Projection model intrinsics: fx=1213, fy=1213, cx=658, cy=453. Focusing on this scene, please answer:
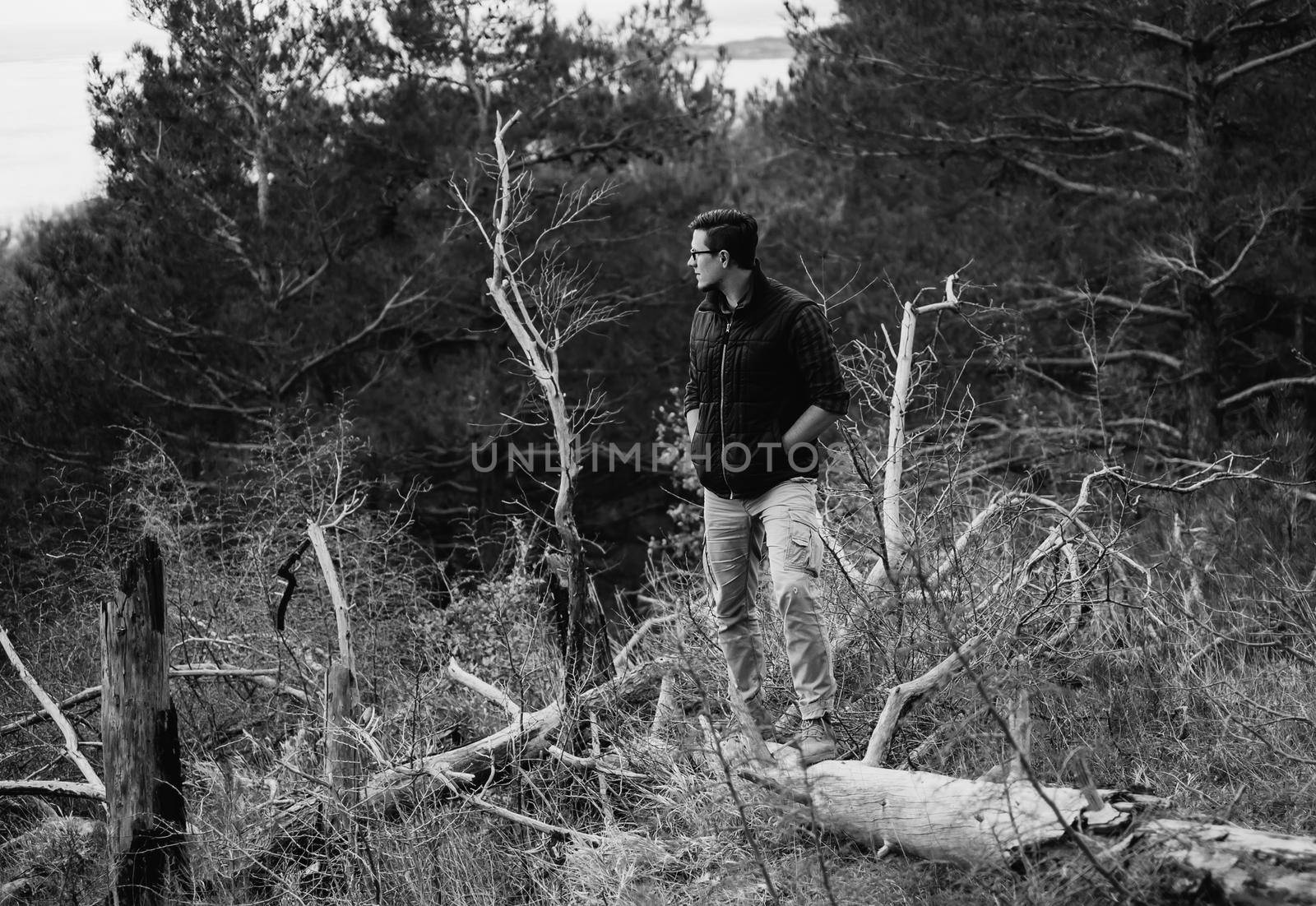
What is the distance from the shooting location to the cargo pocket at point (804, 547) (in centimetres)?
421

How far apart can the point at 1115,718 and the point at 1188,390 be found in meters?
7.75

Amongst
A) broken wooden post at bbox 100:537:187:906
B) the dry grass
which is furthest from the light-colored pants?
broken wooden post at bbox 100:537:187:906

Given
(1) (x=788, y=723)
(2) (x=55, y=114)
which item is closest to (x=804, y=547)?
(1) (x=788, y=723)

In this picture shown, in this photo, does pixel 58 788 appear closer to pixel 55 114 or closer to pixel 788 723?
pixel 788 723

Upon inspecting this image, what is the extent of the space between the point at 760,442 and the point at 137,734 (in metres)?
3.18

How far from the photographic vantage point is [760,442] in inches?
171

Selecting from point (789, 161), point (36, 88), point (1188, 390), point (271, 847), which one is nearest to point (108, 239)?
point (36, 88)

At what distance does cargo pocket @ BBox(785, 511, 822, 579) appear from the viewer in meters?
4.21

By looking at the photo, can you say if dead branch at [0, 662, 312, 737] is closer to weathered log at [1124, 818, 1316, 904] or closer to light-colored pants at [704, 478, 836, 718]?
light-colored pants at [704, 478, 836, 718]

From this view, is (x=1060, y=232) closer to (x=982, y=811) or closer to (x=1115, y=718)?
(x=1115, y=718)

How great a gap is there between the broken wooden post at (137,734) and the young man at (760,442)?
2.62 m

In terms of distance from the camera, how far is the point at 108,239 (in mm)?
14102

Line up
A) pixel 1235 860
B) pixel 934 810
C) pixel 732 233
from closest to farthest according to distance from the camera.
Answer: pixel 1235 860 < pixel 934 810 < pixel 732 233

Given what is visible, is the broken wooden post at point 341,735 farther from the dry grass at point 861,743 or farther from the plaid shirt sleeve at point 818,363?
the plaid shirt sleeve at point 818,363
